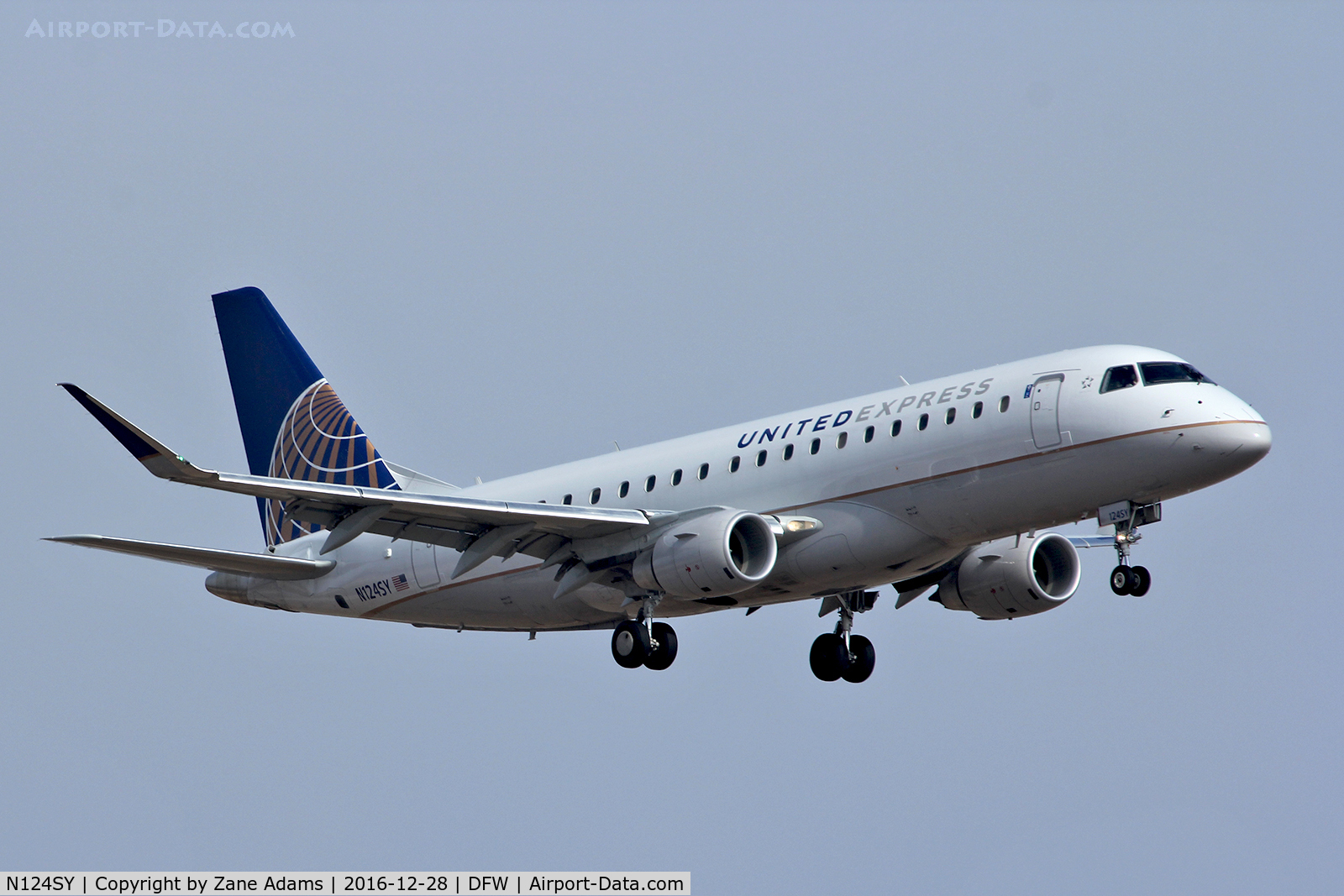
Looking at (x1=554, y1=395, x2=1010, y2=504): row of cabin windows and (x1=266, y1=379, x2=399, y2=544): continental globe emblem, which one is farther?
(x1=266, y1=379, x2=399, y2=544): continental globe emblem

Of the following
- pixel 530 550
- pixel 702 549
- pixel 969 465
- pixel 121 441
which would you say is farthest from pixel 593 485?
pixel 121 441

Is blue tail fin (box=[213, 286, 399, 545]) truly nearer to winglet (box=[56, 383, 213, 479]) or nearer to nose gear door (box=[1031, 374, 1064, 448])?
winglet (box=[56, 383, 213, 479])

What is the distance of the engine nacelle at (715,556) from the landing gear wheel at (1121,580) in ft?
19.2

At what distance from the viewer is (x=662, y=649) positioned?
3300cm

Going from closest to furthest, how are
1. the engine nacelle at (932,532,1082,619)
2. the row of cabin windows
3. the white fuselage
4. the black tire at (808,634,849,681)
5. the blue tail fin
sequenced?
the white fuselage, the row of cabin windows, the engine nacelle at (932,532,1082,619), the black tire at (808,634,849,681), the blue tail fin

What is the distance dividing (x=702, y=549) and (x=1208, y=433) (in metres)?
8.68

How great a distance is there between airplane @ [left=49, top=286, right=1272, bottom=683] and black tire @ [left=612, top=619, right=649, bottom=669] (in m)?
0.04

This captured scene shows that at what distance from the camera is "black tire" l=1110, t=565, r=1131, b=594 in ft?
94.2

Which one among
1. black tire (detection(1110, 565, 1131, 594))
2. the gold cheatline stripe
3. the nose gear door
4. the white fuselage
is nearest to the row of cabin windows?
the white fuselage

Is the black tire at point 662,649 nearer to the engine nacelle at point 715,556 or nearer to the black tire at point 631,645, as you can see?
the black tire at point 631,645

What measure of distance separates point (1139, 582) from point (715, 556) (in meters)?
7.11

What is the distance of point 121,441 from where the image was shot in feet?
85.3

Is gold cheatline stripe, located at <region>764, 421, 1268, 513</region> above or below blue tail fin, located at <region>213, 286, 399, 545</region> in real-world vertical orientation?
below

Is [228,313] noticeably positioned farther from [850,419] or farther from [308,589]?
[850,419]
